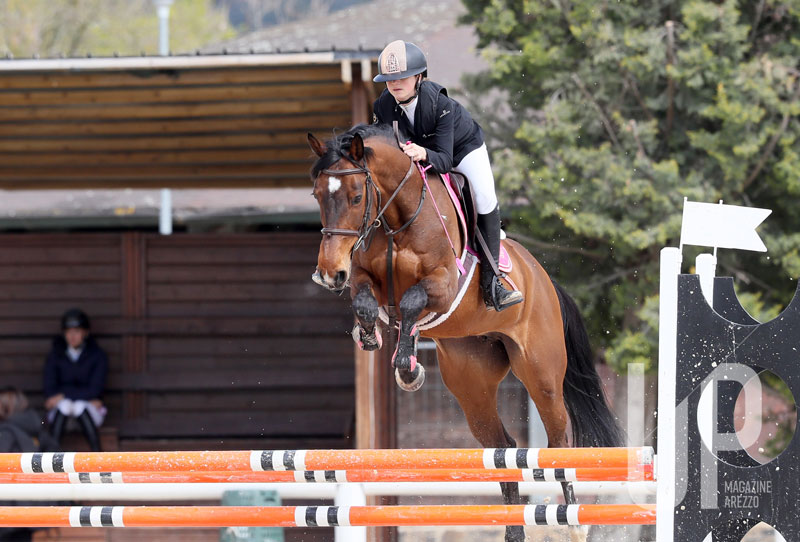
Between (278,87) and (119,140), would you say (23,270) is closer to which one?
(119,140)

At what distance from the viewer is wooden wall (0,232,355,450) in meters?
9.49

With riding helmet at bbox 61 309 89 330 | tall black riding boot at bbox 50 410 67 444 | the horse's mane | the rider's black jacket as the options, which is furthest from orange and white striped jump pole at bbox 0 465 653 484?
riding helmet at bbox 61 309 89 330

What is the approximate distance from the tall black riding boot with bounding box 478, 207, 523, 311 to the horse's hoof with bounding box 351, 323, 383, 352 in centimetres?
52

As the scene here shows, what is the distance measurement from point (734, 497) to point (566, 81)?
5.43m

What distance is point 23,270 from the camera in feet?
32.2

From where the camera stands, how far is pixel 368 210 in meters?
3.70

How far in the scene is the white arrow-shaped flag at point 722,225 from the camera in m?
3.37

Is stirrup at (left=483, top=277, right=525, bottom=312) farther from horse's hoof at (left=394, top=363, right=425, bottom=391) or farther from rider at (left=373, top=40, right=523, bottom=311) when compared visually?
horse's hoof at (left=394, top=363, right=425, bottom=391)

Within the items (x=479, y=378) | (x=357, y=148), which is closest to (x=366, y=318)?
(x=357, y=148)

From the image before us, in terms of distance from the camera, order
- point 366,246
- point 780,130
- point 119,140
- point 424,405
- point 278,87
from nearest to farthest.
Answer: point 366,246
point 278,87
point 780,130
point 119,140
point 424,405

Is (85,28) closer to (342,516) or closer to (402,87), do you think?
(402,87)

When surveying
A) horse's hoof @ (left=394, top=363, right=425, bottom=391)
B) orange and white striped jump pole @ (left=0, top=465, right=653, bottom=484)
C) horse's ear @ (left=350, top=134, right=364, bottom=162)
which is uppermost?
horse's ear @ (left=350, top=134, right=364, bottom=162)

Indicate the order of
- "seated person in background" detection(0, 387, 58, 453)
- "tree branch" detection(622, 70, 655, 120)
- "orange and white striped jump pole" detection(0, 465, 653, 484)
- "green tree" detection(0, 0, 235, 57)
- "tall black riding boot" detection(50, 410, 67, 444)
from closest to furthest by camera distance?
1. "orange and white striped jump pole" detection(0, 465, 653, 484)
2. "seated person in background" detection(0, 387, 58, 453)
3. "tree branch" detection(622, 70, 655, 120)
4. "tall black riding boot" detection(50, 410, 67, 444)
5. "green tree" detection(0, 0, 235, 57)

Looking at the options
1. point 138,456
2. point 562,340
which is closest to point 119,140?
point 562,340
